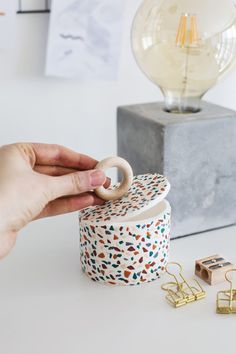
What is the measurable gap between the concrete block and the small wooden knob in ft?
0.31

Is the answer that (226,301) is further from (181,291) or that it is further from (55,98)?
(55,98)

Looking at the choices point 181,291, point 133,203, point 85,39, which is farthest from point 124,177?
point 85,39

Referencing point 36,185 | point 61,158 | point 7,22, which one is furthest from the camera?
point 7,22

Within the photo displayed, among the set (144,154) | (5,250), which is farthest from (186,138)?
(5,250)

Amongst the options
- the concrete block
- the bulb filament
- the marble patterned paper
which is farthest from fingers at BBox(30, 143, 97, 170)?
the marble patterned paper

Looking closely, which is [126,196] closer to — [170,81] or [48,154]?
[48,154]

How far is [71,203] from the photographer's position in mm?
710

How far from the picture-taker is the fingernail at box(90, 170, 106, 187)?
0.67m

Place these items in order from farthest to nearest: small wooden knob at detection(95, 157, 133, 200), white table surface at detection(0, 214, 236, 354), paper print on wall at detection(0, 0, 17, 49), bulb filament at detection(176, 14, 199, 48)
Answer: paper print on wall at detection(0, 0, 17, 49)
bulb filament at detection(176, 14, 199, 48)
small wooden knob at detection(95, 157, 133, 200)
white table surface at detection(0, 214, 236, 354)

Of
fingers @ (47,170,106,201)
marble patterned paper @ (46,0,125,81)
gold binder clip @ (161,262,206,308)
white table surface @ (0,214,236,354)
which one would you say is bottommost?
white table surface @ (0,214,236,354)

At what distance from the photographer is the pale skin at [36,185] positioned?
0.61 meters

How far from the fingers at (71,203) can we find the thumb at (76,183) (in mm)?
33

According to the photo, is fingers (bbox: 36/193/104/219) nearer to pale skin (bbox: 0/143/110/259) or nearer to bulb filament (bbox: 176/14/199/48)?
pale skin (bbox: 0/143/110/259)

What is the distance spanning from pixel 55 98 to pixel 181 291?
67 cm
